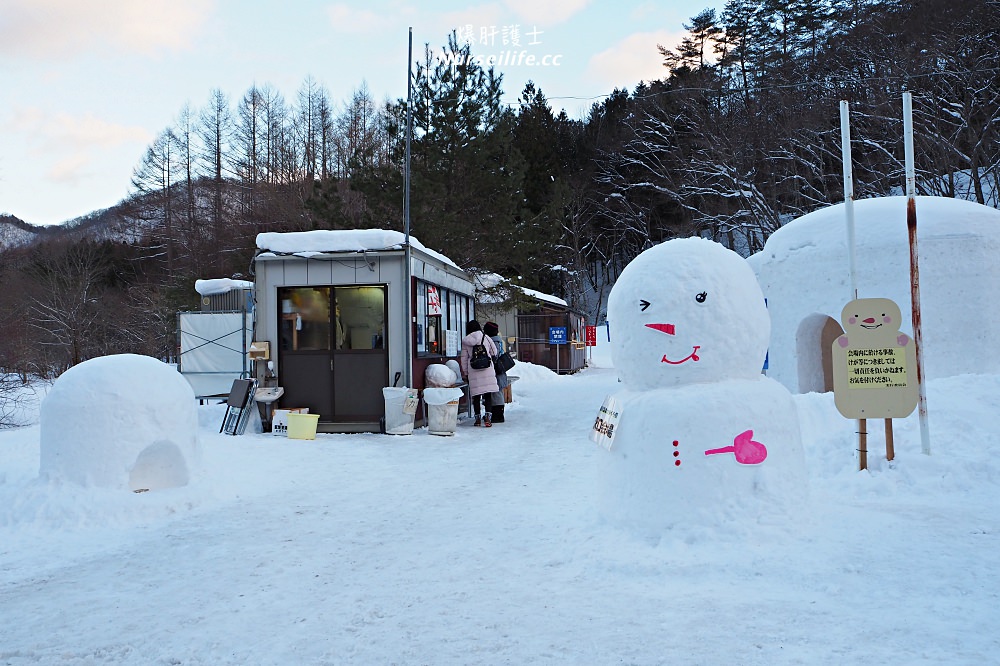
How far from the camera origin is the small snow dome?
5059 millimetres

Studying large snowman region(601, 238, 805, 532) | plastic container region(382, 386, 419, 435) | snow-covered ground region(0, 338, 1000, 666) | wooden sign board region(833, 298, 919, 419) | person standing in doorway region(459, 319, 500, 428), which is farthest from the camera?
person standing in doorway region(459, 319, 500, 428)

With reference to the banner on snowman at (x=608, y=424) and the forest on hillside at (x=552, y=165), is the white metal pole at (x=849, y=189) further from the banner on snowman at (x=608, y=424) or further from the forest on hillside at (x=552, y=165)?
the forest on hillside at (x=552, y=165)

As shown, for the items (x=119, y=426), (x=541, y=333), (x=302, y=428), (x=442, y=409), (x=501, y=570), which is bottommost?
(x=501, y=570)

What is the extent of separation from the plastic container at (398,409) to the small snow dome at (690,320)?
6092mm

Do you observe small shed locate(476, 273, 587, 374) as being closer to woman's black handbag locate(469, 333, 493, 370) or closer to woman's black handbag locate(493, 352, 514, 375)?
woman's black handbag locate(493, 352, 514, 375)

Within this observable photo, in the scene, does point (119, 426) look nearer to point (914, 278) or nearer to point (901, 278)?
point (914, 278)

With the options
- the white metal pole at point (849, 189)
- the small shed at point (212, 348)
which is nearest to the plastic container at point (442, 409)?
the small shed at point (212, 348)

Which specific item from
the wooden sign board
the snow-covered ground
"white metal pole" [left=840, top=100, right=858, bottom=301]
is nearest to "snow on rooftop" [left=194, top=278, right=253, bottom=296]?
the snow-covered ground

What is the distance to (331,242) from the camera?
36.6ft

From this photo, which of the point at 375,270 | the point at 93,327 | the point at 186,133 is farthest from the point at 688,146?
the point at 93,327

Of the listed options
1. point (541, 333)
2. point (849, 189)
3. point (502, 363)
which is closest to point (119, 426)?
point (849, 189)

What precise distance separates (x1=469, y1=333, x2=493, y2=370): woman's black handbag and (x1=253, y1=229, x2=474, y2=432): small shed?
1200 millimetres

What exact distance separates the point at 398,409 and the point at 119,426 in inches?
198

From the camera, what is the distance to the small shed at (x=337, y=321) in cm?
1122
